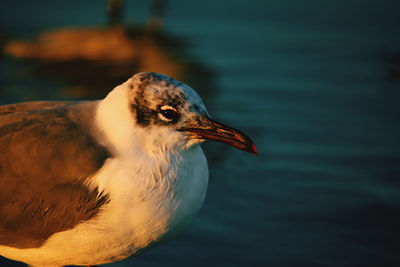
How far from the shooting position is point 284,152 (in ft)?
19.4

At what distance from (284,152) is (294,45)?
469 cm

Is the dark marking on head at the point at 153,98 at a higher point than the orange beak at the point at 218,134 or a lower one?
higher

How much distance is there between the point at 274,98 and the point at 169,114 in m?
4.55

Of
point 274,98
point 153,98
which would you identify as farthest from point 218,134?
point 274,98

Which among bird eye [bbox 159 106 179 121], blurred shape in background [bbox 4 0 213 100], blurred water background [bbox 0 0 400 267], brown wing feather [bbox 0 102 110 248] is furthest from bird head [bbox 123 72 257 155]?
blurred shape in background [bbox 4 0 213 100]

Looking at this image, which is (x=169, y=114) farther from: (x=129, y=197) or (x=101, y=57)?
(x=101, y=57)

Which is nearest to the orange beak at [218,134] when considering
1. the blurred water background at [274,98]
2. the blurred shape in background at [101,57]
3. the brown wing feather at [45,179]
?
the brown wing feather at [45,179]

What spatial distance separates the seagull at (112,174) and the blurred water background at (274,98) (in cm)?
92

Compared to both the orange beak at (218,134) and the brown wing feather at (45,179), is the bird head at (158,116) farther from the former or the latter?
the brown wing feather at (45,179)

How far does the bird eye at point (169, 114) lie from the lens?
10.6ft

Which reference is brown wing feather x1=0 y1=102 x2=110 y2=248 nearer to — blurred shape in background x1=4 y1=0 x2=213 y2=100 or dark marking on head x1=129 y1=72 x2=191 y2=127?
dark marking on head x1=129 y1=72 x2=191 y2=127

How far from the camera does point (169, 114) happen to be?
10.6 feet

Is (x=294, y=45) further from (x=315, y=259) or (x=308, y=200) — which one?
(x=315, y=259)

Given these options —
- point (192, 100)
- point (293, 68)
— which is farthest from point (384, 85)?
point (192, 100)
